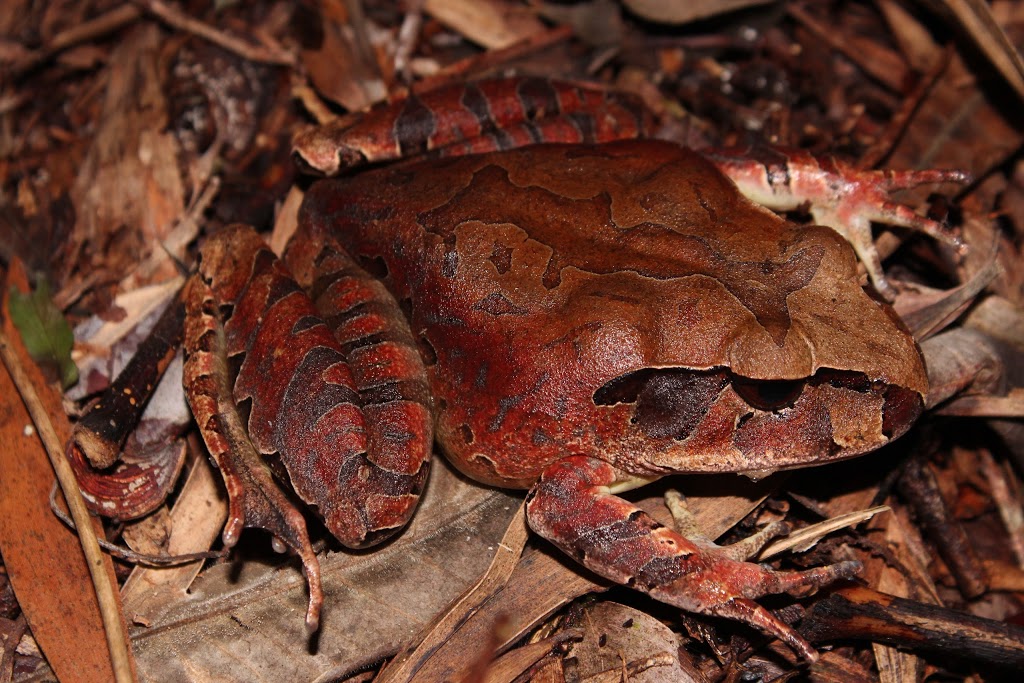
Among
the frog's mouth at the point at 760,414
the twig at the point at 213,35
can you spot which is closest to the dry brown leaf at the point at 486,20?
the twig at the point at 213,35

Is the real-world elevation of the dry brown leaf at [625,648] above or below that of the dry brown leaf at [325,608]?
below

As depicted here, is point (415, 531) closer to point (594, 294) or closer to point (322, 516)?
point (322, 516)

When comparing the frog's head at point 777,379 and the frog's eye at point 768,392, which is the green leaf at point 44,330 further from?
the frog's eye at point 768,392

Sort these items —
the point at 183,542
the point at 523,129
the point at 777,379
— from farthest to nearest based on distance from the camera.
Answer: the point at 523,129 → the point at 183,542 → the point at 777,379

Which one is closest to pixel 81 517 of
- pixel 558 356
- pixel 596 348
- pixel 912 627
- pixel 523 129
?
pixel 558 356

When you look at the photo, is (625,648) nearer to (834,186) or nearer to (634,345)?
(634,345)

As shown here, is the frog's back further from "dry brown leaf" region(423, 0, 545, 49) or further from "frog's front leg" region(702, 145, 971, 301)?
"dry brown leaf" region(423, 0, 545, 49)
